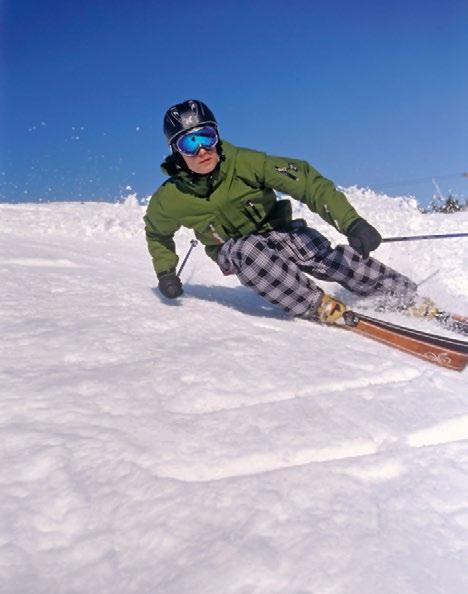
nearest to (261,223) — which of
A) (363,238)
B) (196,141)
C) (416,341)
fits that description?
(196,141)

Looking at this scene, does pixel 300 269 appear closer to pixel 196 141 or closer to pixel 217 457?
pixel 196 141

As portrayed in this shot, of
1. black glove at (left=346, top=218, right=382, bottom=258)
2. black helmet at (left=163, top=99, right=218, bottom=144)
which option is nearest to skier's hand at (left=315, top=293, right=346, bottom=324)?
black glove at (left=346, top=218, right=382, bottom=258)

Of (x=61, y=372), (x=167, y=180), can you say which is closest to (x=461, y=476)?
(x=61, y=372)

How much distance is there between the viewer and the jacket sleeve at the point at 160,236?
451cm

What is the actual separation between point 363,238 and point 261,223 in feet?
3.13

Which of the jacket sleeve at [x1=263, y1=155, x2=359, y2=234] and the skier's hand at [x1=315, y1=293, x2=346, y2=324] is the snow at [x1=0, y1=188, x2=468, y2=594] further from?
the jacket sleeve at [x1=263, y1=155, x2=359, y2=234]

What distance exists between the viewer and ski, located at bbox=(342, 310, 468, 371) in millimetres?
3367

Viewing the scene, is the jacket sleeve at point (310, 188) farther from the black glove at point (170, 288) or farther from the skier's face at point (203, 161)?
the black glove at point (170, 288)

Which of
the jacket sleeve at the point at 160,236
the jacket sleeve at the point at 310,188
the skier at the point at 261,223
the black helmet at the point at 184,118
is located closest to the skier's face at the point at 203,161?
the skier at the point at 261,223

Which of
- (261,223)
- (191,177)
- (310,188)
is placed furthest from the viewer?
(261,223)

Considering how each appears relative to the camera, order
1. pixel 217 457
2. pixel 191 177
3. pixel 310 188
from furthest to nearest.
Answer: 1. pixel 191 177
2. pixel 310 188
3. pixel 217 457

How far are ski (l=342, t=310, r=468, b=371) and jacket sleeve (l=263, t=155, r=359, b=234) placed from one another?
65cm

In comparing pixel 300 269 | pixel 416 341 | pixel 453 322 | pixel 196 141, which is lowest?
pixel 416 341

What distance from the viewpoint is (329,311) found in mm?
4094
